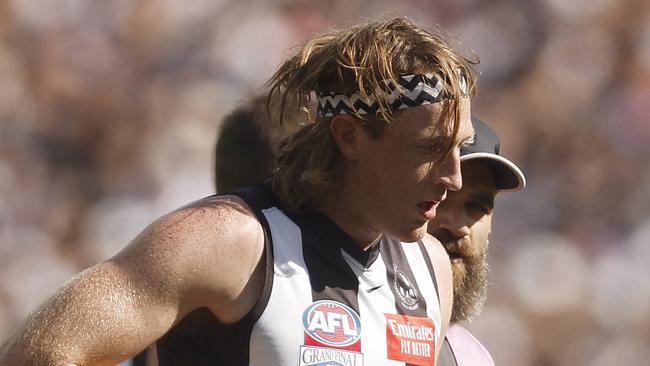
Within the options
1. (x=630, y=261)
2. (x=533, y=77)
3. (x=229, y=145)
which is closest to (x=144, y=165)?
(x=229, y=145)

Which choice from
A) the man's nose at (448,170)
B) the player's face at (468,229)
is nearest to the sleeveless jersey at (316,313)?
the man's nose at (448,170)

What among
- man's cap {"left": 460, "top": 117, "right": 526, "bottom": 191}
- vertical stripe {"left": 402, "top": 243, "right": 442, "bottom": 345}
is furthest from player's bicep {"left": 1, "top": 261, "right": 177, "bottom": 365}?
man's cap {"left": 460, "top": 117, "right": 526, "bottom": 191}

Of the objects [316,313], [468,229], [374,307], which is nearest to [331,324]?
[316,313]

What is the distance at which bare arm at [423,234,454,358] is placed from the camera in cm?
265

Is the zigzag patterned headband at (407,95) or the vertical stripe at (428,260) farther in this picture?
the vertical stripe at (428,260)

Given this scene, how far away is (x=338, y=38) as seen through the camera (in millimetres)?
2439

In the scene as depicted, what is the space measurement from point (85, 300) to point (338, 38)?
2.79ft

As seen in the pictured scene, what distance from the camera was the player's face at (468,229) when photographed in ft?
9.63

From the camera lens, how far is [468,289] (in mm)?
2975

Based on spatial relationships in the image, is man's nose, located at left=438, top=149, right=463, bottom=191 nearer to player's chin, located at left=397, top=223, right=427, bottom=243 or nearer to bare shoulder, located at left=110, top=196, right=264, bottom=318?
player's chin, located at left=397, top=223, right=427, bottom=243

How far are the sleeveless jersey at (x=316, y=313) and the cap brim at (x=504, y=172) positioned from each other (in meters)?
0.46

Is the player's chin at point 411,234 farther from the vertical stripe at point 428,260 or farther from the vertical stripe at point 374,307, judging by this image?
the vertical stripe at point 428,260

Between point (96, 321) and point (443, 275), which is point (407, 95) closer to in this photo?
point (443, 275)

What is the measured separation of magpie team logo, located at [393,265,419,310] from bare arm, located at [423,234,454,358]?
0.12m
